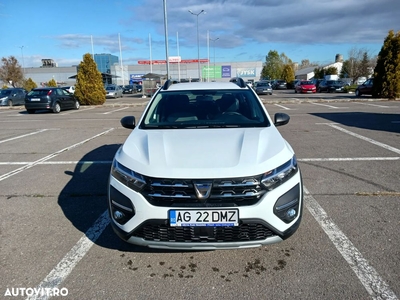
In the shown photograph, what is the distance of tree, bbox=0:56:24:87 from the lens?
52.2 metres

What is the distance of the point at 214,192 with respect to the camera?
246cm

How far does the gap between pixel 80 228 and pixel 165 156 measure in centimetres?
164

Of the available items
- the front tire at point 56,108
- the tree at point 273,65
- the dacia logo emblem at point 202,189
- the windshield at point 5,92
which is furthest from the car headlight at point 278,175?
the tree at point 273,65

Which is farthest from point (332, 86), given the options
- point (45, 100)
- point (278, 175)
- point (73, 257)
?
point (73, 257)

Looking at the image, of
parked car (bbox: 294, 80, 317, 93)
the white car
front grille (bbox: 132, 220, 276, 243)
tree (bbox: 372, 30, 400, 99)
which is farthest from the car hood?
parked car (bbox: 294, 80, 317, 93)

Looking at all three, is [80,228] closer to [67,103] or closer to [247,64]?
[67,103]

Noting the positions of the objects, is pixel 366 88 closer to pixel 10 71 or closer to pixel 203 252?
pixel 203 252

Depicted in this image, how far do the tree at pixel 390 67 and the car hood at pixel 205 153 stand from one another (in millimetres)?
23193

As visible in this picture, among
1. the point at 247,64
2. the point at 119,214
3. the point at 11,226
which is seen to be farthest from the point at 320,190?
the point at 247,64

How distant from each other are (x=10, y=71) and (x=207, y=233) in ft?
202

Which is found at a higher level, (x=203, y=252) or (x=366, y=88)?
(x=366, y=88)

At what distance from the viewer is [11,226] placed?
143 inches

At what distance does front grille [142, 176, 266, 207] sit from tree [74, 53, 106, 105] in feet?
74.2

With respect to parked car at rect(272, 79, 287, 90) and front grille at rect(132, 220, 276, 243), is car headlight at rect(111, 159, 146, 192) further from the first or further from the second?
parked car at rect(272, 79, 287, 90)
